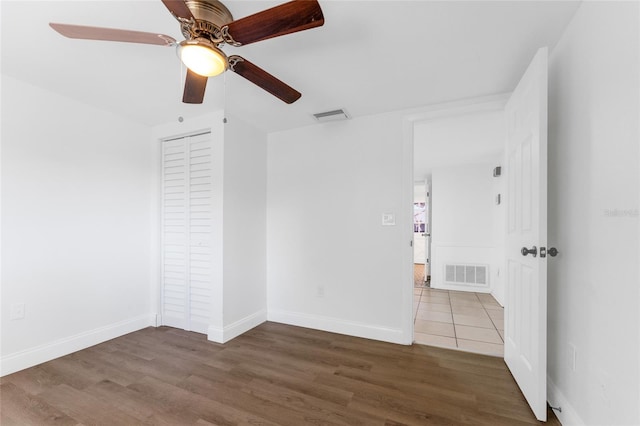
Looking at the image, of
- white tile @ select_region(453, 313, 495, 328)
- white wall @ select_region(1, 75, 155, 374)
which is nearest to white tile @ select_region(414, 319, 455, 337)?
white tile @ select_region(453, 313, 495, 328)

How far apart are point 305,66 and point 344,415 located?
2.32 meters

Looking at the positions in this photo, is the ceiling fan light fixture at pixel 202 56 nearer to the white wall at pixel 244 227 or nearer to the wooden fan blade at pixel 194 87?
the wooden fan blade at pixel 194 87

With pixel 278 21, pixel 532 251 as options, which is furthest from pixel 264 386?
pixel 278 21

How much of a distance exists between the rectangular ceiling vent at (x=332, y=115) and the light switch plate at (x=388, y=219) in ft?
3.60

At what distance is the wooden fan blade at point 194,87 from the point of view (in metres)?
1.55

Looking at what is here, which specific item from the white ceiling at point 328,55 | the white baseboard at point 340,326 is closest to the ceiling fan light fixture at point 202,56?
the white ceiling at point 328,55

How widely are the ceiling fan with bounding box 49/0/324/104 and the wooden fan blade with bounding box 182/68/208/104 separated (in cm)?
7

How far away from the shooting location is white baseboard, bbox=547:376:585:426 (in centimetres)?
144

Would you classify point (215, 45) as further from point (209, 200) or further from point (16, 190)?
point (16, 190)

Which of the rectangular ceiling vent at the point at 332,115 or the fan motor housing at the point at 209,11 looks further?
the rectangular ceiling vent at the point at 332,115

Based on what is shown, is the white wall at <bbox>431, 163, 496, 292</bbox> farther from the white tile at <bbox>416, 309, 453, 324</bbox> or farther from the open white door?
the open white door

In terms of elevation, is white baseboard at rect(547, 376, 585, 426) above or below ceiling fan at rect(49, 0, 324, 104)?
below

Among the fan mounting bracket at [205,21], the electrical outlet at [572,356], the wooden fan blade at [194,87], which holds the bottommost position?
the electrical outlet at [572,356]

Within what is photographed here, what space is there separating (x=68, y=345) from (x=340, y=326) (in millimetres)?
2531
